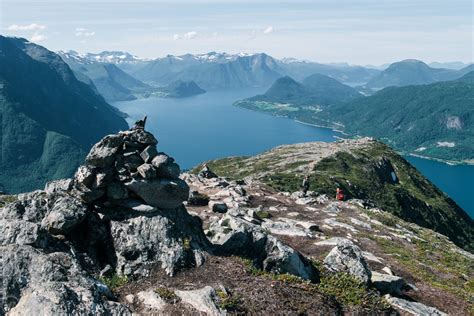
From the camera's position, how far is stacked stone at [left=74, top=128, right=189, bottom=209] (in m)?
24.8

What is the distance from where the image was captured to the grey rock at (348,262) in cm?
2663

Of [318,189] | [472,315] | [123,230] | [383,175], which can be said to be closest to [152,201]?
[123,230]

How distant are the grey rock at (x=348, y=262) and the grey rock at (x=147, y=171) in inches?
493

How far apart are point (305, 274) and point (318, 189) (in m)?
91.3

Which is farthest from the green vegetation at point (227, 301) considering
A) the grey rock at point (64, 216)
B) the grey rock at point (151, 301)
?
the grey rock at point (64, 216)

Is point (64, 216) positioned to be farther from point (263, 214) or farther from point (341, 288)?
point (263, 214)

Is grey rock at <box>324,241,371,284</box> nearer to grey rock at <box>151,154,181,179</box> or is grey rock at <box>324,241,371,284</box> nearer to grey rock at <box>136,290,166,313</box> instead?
grey rock at <box>151,154,181,179</box>

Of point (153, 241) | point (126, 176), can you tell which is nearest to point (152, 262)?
point (153, 241)

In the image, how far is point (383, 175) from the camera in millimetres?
157625

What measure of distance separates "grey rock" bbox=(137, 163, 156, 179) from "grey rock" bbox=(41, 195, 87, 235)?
3773 mm

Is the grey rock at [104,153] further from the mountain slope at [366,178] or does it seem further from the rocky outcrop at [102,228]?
the mountain slope at [366,178]

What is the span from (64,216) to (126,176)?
440 centimetres

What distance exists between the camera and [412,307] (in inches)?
991

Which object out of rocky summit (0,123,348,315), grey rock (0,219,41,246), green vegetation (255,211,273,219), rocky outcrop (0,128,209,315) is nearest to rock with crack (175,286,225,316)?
rocky summit (0,123,348,315)
